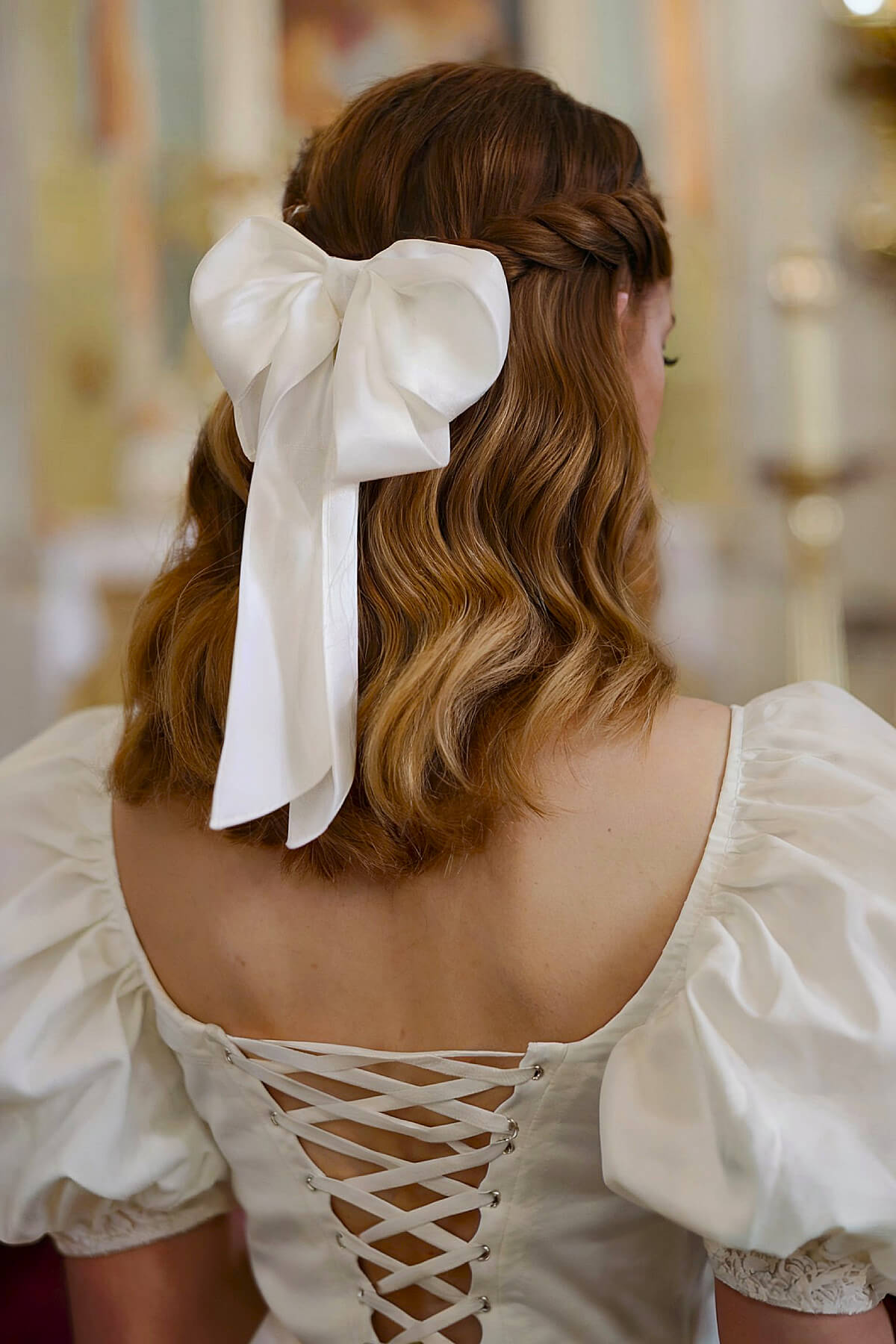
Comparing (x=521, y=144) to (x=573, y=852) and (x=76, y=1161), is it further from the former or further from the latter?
(x=76, y=1161)

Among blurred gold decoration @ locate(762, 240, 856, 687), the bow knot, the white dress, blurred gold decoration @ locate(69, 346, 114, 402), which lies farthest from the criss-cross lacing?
blurred gold decoration @ locate(69, 346, 114, 402)

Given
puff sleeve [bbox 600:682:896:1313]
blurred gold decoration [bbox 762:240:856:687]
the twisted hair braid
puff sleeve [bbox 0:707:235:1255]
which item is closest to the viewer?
puff sleeve [bbox 600:682:896:1313]

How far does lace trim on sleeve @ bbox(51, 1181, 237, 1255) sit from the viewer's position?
0.97m

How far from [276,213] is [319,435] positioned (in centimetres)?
221

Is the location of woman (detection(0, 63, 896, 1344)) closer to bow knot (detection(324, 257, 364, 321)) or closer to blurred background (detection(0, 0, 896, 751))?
bow knot (detection(324, 257, 364, 321))

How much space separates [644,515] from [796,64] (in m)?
2.48

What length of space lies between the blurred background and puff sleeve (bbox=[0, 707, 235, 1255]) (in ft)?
6.10

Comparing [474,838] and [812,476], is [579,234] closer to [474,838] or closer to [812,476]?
[474,838]

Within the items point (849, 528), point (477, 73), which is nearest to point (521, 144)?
point (477, 73)

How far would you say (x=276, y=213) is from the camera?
2.77 meters

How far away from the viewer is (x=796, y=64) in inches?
111

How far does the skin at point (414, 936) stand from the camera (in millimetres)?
758

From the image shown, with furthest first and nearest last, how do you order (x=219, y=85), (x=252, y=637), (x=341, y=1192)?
1. (x=219, y=85)
2. (x=341, y=1192)
3. (x=252, y=637)

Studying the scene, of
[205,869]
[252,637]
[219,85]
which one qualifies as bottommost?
[205,869]
